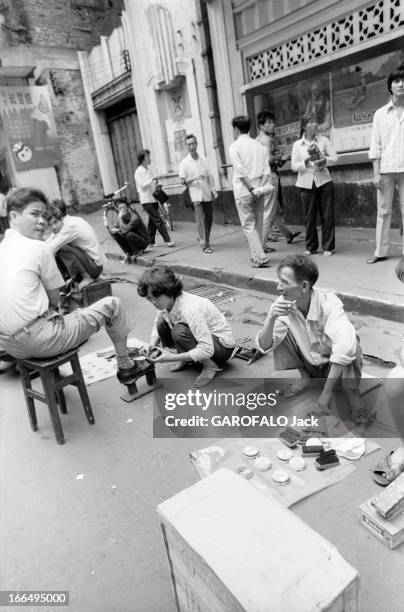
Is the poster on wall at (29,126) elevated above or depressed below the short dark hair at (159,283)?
above

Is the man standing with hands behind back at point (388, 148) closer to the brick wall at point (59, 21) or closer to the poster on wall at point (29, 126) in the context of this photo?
the poster on wall at point (29, 126)

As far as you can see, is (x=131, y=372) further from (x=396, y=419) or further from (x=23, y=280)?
(x=396, y=419)

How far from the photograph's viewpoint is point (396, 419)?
216cm

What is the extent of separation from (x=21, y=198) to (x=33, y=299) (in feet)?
2.56

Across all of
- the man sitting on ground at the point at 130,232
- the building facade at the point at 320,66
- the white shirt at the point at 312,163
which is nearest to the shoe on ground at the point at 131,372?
the white shirt at the point at 312,163

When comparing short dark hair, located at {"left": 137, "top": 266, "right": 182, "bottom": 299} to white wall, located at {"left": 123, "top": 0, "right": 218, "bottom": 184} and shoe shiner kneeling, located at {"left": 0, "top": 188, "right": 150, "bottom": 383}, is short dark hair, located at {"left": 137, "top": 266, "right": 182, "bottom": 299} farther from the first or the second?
white wall, located at {"left": 123, "top": 0, "right": 218, "bottom": 184}

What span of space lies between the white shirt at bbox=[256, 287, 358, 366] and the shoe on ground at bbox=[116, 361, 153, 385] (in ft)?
3.09

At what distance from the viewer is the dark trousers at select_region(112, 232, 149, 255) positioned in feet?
23.1

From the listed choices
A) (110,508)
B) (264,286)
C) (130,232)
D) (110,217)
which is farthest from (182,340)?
(110,217)

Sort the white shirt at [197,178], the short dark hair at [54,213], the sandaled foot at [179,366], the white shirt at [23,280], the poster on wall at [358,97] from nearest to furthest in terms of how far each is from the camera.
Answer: the white shirt at [23,280], the sandaled foot at [179,366], the short dark hair at [54,213], the poster on wall at [358,97], the white shirt at [197,178]

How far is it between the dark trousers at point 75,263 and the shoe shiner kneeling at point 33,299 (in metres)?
1.81

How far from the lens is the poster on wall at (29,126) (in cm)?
1185

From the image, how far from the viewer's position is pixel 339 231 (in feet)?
20.6

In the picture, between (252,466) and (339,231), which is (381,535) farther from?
(339,231)
